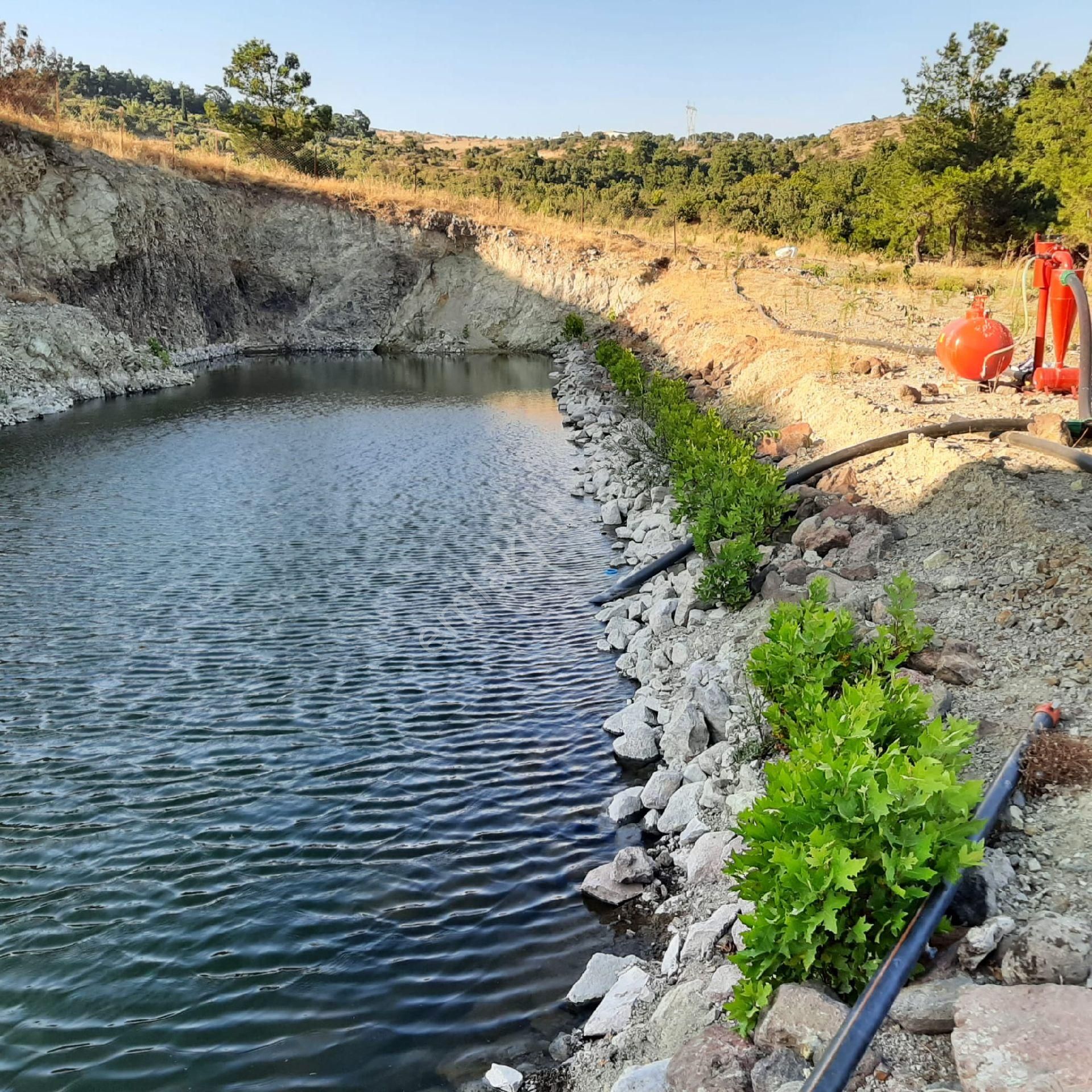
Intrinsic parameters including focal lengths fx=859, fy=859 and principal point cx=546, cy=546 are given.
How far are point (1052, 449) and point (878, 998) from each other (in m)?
7.48

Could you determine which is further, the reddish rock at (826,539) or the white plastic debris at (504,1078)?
the reddish rock at (826,539)

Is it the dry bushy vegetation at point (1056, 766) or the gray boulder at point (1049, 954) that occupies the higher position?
the dry bushy vegetation at point (1056, 766)

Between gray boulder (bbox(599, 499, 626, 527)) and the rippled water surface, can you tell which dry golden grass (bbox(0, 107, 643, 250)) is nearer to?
gray boulder (bbox(599, 499, 626, 527))

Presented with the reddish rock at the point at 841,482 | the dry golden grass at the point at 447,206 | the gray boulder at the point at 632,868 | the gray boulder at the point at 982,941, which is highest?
the dry golden grass at the point at 447,206

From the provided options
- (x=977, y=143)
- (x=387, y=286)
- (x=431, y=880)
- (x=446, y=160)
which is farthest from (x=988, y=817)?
(x=446, y=160)

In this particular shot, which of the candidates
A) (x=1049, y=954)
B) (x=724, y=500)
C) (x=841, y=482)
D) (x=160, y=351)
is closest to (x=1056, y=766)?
(x=1049, y=954)

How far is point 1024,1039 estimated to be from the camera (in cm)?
292

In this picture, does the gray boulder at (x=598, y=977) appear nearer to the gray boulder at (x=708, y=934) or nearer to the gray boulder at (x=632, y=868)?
the gray boulder at (x=708, y=934)

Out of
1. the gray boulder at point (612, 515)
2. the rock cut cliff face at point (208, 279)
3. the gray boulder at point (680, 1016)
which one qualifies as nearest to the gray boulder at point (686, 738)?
the gray boulder at point (680, 1016)

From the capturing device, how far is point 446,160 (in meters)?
92.5

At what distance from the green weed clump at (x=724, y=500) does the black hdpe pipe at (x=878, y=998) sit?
5.27 m

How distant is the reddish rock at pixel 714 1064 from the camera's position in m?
3.51

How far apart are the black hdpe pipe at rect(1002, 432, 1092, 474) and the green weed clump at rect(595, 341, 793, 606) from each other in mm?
2530

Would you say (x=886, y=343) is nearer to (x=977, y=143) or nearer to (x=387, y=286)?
(x=977, y=143)
